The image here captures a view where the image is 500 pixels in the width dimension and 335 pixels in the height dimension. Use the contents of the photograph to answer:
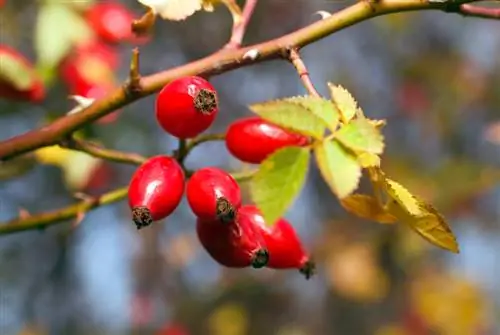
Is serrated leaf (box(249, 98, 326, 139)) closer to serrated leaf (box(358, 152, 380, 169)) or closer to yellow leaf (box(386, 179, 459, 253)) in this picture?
serrated leaf (box(358, 152, 380, 169))

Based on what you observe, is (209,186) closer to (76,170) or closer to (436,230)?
(436,230)

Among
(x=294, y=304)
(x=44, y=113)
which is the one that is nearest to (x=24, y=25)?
(x=44, y=113)

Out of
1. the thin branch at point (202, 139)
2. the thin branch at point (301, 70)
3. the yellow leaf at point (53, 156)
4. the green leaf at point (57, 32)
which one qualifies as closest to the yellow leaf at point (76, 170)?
the yellow leaf at point (53, 156)

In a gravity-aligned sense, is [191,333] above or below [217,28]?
below

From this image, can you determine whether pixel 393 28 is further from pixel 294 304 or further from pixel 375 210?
pixel 375 210

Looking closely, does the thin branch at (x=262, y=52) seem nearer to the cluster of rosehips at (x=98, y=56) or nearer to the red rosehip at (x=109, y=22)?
the cluster of rosehips at (x=98, y=56)

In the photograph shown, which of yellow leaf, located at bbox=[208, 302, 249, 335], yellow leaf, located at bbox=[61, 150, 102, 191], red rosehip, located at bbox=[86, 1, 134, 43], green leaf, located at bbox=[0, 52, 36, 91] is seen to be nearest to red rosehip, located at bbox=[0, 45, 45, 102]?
green leaf, located at bbox=[0, 52, 36, 91]
